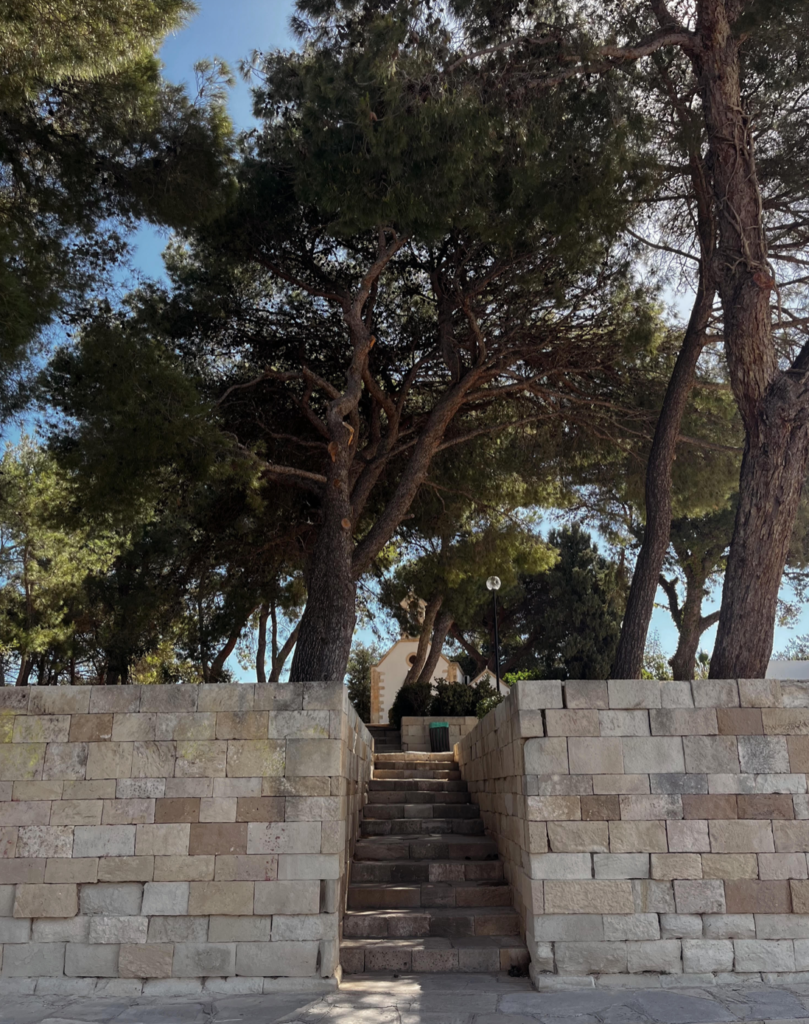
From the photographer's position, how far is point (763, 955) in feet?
Answer: 15.7

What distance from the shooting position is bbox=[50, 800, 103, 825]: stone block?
5.07m

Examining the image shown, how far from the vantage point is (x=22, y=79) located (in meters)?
6.20

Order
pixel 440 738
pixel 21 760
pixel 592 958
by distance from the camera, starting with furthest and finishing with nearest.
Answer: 1. pixel 440 738
2. pixel 21 760
3. pixel 592 958

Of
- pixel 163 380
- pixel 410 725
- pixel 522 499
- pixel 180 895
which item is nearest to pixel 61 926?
pixel 180 895

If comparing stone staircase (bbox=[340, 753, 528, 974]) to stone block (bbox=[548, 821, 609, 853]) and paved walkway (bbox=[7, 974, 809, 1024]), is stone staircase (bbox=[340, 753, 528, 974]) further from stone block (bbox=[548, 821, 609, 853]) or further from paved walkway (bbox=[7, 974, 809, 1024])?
stone block (bbox=[548, 821, 609, 853])

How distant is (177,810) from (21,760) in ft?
3.60

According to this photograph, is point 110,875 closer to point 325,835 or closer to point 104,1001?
point 104,1001

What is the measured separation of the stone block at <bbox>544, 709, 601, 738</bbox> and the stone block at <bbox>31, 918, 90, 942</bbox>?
311cm

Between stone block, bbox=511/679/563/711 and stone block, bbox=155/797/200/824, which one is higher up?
stone block, bbox=511/679/563/711

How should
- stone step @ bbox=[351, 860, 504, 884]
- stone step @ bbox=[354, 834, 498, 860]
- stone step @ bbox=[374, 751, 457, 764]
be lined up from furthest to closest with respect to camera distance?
1. stone step @ bbox=[374, 751, 457, 764]
2. stone step @ bbox=[354, 834, 498, 860]
3. stone step @ bbox=[351, 860, 504, 884]

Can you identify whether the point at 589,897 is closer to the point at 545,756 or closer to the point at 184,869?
the point at 545,756

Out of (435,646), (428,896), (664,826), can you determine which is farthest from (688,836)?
(435,646)

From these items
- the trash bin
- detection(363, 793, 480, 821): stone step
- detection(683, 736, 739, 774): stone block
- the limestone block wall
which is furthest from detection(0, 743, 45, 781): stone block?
the limestone block wall

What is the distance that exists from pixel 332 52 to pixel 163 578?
7.25m
